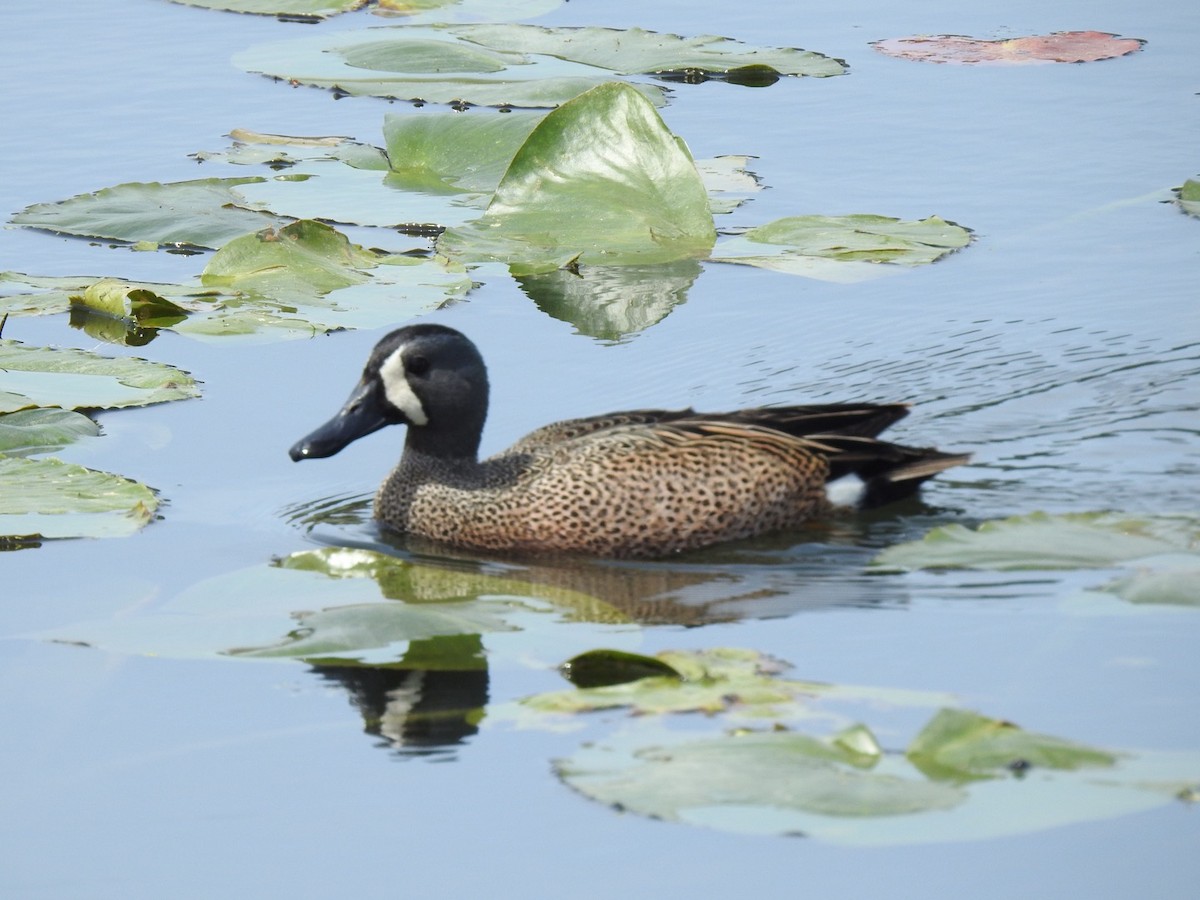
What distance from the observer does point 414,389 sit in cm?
793

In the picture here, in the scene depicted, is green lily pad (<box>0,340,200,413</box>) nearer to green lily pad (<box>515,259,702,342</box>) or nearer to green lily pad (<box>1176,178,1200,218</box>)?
green lily pad (<box>515,259,702,342</box>)

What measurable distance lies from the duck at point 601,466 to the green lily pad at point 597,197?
7.98ft

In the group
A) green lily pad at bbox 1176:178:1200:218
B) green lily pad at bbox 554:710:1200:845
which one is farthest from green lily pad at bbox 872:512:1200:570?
green lily pad at bbox 1176:178:1200:218

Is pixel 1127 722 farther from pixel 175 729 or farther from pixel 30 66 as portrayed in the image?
pixel 30 66

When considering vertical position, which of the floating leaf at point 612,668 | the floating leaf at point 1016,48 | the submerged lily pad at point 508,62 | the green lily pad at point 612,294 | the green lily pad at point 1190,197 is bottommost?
the floating leaf at point 612,668

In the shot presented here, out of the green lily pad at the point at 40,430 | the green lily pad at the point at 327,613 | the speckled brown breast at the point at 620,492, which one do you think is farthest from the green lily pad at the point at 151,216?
the green lily pad at the point at 327,613

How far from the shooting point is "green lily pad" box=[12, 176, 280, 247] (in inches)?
423

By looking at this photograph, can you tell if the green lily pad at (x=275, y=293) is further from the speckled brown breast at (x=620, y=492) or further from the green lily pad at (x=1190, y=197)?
the green lily pad at (x=1190, y=197)

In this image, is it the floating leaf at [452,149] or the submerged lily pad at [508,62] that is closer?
the floating leaf at [452,149]

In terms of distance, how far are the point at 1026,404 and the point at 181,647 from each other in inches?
167

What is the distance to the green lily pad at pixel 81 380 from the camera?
27.2ft

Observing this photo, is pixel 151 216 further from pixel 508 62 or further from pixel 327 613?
pixel 327 613

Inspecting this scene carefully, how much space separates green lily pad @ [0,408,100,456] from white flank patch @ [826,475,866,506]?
121 inches

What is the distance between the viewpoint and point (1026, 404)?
28.9ft
